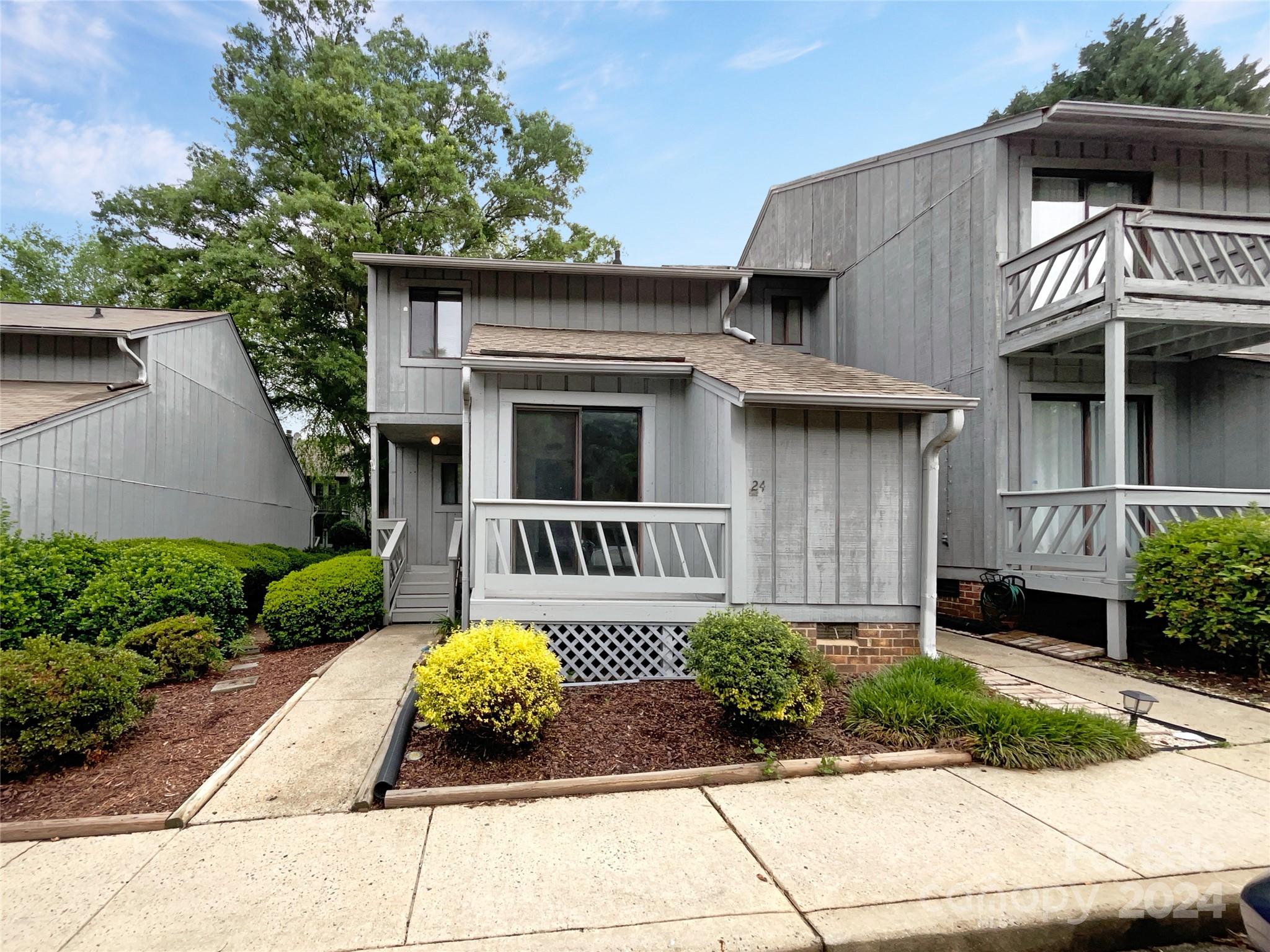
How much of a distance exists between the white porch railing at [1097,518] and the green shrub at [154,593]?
31.8ft

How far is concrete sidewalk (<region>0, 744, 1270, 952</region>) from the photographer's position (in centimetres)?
229

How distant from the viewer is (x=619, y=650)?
5.35 m

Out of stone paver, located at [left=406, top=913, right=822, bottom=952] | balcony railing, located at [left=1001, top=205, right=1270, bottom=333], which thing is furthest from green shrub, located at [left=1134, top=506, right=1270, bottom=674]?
stone paver, located at [left=406, top=913, right=822, bottom=952]

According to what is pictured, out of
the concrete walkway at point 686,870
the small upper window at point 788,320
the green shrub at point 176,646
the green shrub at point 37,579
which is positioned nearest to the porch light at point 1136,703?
the concrete walkway at point 686,870

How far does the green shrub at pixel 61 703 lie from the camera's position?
3.45m

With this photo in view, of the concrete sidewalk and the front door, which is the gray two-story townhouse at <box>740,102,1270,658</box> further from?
the front door

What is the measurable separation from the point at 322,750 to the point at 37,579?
11.9ft

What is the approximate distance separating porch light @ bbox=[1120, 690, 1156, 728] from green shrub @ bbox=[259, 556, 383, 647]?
25.7ft

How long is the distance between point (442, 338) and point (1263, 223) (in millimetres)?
10393

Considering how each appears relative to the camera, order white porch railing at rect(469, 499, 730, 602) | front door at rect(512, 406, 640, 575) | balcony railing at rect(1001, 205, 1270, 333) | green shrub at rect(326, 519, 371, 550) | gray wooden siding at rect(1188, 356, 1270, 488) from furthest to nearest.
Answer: green shrub at rect(326, 519, 371, 550) < gray wooden siding at rect(1188, 356, 1270, 488) < front door at rect(512, 406, 640, 575) < balcony railing at rect(1001, 205, 1270, 333) < white porch railing at rect(469, 499, 730, 602)

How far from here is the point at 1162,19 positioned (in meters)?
17.4

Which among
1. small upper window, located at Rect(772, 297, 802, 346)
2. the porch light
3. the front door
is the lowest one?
the porch light

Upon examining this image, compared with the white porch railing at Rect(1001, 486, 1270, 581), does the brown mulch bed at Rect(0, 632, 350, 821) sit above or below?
below

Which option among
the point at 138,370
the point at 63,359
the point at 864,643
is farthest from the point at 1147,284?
the point at 63,359
